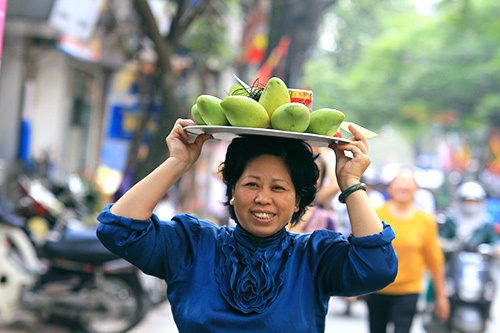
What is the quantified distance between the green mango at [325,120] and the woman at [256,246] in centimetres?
11

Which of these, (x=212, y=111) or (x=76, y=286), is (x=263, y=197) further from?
(x=76, y=286)

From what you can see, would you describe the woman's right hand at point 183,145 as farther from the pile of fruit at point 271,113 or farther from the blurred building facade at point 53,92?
the blurred building facade at point 53,92

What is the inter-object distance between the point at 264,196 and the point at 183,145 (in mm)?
352

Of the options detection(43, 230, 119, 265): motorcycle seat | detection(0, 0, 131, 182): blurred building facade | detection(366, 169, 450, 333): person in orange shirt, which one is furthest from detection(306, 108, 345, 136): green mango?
detection(0, 0, 131, 182): blurred building facade

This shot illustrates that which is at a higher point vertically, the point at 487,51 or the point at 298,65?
the point at 487,51

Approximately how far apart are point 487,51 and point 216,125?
81.6 ft

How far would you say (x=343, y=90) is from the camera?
32.0 m

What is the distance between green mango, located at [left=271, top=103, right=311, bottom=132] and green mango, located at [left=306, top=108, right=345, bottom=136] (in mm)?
58

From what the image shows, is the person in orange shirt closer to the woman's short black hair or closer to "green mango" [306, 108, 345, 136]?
the woman's short black hair

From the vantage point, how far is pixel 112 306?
6.18 metres

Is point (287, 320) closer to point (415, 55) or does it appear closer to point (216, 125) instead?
point (216, 125)

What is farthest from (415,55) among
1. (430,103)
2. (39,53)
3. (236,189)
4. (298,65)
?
(236,189)

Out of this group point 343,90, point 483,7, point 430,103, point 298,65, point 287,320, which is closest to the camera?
point 287,320

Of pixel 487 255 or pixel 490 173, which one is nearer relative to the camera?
pixel 487 255
